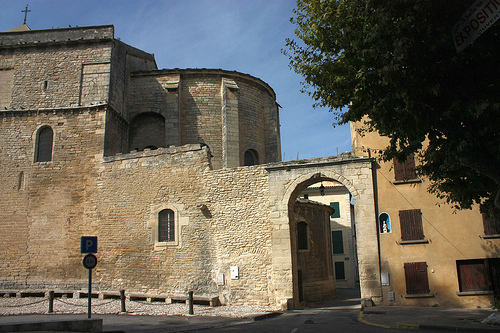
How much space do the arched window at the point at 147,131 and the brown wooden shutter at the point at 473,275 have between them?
14080 millimetres

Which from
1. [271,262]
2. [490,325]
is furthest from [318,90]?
[271,262]

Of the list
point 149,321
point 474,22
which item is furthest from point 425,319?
point 149,321

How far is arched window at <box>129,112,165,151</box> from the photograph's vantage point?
20969 millimetres

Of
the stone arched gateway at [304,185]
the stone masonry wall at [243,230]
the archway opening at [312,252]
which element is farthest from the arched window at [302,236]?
the stone masonry wall at [243,230]

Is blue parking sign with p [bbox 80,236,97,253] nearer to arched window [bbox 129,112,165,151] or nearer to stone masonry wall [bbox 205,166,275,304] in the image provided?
stone masonry wall [bbox 205,166,275,304]

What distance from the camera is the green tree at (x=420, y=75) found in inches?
302

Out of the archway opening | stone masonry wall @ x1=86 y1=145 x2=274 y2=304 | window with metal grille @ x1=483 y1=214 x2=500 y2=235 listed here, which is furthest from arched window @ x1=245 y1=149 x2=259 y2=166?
window with metal grille @ x1=483 y1=214 x2=500 y2=235

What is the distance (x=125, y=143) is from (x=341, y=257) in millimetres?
16163

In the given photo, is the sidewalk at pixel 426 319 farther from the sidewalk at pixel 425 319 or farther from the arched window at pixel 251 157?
the arched window at pixel 251 157

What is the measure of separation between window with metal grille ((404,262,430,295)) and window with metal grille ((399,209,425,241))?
2.84 feet

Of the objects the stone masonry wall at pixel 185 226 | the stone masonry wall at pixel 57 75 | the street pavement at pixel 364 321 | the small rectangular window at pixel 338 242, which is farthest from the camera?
the small rectangular window at pixel 338 242

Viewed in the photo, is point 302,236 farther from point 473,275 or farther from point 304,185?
point 473,275

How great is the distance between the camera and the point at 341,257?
28250mm

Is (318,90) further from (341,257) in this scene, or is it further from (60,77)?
(341,257)
